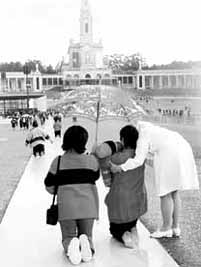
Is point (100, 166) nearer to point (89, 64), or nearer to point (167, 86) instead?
point (167, 86)

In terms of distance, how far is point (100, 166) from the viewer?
617cm

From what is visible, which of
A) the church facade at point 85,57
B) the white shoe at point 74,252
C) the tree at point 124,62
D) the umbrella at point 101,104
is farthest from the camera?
the tree at point 124,62

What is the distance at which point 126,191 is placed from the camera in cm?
602

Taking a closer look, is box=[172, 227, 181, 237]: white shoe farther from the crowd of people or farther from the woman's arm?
the woman's arm

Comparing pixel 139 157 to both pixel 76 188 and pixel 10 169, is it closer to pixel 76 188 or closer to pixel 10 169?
pixel 76 188

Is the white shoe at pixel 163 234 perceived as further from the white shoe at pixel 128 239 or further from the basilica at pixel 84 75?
→ the basilica at pixel 84 75

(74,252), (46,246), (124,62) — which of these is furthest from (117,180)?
(124,62)

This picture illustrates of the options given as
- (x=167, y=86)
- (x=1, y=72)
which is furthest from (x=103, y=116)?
(x=1, y=72)

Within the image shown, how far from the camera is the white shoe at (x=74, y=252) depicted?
553 centimetres

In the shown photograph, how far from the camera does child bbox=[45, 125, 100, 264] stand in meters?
5.68

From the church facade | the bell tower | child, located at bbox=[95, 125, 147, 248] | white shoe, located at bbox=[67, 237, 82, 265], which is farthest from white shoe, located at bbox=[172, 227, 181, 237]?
the bell tower

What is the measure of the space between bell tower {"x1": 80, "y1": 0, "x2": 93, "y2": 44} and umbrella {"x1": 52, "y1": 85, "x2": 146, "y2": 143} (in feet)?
415

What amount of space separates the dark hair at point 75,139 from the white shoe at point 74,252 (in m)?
0.85

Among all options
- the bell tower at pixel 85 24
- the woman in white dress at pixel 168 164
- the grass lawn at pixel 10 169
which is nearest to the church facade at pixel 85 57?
the bell tower at pixel 85 24
